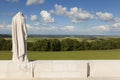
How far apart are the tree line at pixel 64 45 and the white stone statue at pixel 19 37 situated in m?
6.59

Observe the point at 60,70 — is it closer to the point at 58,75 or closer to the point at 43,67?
the point at 58,75

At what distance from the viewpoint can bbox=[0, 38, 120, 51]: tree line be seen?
15.8 metres

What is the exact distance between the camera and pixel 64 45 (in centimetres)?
1728

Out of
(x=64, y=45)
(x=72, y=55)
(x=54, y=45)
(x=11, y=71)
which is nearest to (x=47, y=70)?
(x=11, y=71)

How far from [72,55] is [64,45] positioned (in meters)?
0.94

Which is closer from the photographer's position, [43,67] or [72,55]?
[43,67]

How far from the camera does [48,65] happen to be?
878 cm

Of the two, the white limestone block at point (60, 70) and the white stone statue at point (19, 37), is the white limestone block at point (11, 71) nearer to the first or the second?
the white stone statue at point (19, 37)

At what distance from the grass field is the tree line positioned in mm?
273

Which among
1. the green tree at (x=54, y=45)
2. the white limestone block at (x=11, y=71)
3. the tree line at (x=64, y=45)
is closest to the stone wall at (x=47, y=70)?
the white limestone block at (x=11, y=71)

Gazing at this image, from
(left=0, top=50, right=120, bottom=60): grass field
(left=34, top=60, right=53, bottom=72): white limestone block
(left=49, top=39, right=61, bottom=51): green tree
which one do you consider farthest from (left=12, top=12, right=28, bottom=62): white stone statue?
(left=49, top=39, right=61, bottom=51): green tree

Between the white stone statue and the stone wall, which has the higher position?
the white stone statue

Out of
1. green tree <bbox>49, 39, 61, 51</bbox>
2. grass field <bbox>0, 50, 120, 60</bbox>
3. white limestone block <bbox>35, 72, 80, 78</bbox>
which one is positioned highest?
green tree <bbox>49, 39, 61, 51</bbox>

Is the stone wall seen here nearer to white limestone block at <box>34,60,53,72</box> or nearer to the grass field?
white limestone block at <box>34,60,53,72</box>
